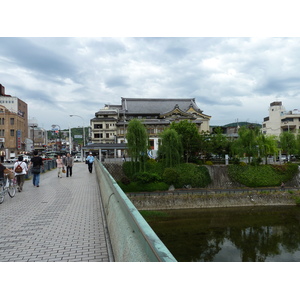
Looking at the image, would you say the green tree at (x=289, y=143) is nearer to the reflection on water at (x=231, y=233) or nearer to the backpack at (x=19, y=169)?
the reflection on water at (x=231, y=233)

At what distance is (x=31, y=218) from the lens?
7.72m

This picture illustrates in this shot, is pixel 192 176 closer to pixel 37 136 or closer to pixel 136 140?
pixel 136 140

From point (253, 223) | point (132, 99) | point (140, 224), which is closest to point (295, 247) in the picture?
point (253, 223)

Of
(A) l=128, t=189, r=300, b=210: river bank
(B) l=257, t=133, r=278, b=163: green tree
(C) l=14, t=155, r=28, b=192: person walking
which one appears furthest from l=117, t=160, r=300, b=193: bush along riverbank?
(C) l=14, t=155, r=28, b=192: person walking

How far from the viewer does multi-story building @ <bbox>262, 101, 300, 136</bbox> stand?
6119 centimetres

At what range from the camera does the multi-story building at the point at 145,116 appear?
54219mm

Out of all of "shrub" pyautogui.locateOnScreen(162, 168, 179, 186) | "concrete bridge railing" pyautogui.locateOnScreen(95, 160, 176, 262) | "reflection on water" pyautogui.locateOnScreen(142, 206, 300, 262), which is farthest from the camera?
"shrub" pyautogui.locateOnScreen(162, 168, 179, 186)

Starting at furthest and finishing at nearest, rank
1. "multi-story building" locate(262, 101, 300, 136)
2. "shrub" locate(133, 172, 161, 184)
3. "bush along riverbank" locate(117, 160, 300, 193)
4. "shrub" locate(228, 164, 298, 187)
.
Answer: "multi-story building" locate(262, 101, 300, 136) → "shrub" locate(228, 164, 298, 187) → "bush along riverbank" locate(117, 160, 300, 193) → "shrub" locate(133, 172, 161, 184)

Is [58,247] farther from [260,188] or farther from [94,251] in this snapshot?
[260,188]

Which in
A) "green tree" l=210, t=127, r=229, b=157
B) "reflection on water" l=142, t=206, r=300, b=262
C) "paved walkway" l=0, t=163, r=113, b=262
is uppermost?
"green tree" l=210, t=127, r=229, b=157

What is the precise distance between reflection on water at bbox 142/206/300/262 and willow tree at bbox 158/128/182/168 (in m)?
6.87

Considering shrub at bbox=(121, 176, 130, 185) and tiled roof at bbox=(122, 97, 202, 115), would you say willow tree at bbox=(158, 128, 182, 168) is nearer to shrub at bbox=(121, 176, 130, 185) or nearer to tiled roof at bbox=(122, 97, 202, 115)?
shrub at bbox=(121, 176, 130, 185)

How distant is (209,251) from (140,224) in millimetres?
14867

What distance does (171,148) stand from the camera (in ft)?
105
